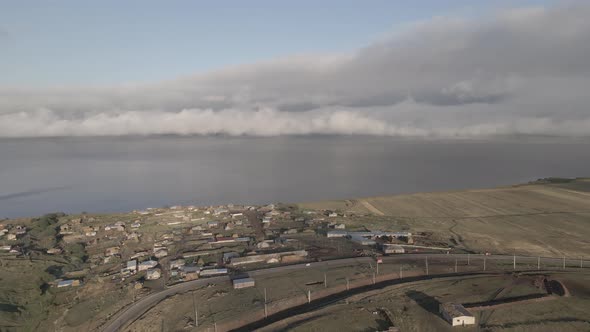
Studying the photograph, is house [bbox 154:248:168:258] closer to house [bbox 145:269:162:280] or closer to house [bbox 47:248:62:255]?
house [bbox 145:269:162:280]

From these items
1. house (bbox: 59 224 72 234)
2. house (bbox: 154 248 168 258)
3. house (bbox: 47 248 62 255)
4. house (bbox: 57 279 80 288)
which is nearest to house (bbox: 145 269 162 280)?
house (bbox: 154 248 168 258)

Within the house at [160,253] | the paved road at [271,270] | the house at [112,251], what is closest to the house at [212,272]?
the paved road at [271,270]

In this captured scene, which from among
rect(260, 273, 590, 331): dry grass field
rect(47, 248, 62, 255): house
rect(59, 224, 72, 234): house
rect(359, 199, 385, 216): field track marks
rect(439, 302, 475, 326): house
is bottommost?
rect(47, 248, 62, 255): house

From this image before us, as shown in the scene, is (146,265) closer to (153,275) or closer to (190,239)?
(153,275)

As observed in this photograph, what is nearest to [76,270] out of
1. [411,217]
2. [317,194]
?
[411,217]

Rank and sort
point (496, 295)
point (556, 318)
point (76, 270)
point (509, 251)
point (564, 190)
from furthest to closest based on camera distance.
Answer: point (564, 190)
point (509, 251)
point (76, 270)
point (496, 295)
point (556, 318)

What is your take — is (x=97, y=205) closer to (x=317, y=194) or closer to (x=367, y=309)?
(x=317, y=194)

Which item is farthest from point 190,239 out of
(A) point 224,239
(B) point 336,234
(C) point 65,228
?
(C) point 65,228
